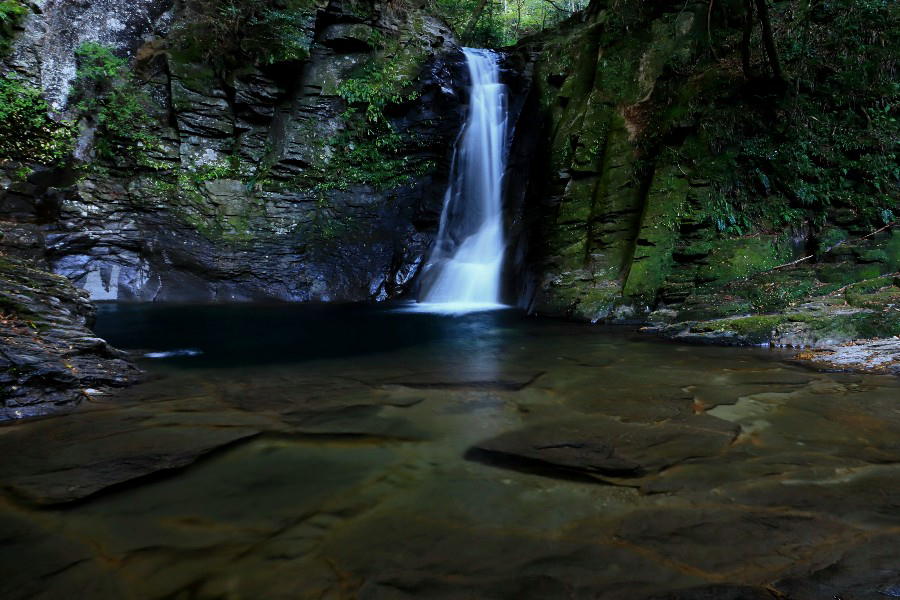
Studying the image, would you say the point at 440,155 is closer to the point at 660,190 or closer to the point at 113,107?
the point at 660,190

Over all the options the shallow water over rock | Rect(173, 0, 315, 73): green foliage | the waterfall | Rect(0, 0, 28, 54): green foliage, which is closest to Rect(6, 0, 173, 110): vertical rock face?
Rect(0, 0, 28, 54): green foliage

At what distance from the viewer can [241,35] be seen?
13.6m

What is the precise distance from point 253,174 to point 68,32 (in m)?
5.69

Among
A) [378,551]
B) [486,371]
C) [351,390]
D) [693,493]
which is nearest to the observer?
[378,551]

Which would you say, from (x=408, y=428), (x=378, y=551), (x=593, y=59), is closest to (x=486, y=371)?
(x=408, y=428)

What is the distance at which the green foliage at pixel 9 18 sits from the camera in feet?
39.1

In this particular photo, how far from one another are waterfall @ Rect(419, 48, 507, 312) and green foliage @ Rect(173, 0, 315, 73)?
16.8ft

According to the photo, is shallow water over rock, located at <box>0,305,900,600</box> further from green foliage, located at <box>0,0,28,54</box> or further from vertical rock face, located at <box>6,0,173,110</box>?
green foliage, located at <box>0,0,28,54</box>

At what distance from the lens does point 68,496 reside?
7.63 ft

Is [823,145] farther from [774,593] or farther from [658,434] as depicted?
[774,593]

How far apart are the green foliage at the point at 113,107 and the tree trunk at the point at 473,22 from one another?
1214 centimetres

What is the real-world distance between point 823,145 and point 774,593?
30.2ft

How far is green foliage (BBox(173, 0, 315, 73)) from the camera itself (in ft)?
44.4

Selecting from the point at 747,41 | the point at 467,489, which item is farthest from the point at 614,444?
the point at 747,41
